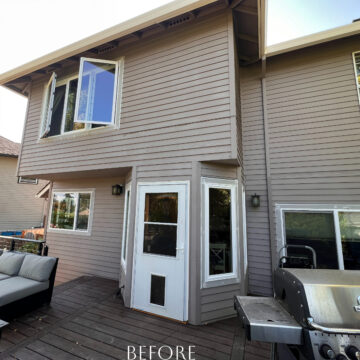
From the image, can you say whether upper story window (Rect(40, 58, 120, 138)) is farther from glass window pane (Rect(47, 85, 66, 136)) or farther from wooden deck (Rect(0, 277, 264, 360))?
wooden deck (Rect(0, 277, 264, 360))

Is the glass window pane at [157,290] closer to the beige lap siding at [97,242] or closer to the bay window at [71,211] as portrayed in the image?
the beige lap siding at [97,242]

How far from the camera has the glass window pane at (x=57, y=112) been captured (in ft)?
16.6

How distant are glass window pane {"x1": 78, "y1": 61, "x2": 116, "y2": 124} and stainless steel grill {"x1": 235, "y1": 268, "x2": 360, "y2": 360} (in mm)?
4062

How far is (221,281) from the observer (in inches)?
124

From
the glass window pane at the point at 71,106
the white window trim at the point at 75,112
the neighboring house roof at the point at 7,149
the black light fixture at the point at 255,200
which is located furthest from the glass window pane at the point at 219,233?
the neighboring house roof at the point at 7,149

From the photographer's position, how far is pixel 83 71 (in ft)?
14.5

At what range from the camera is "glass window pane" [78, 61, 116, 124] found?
4.28 meters

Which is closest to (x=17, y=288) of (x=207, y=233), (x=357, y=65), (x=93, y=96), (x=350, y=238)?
(x=207, y=233)

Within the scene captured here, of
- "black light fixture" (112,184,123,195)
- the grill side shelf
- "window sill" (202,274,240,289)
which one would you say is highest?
"black light fixture" (112,184,123,195)

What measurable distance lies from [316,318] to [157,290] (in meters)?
2.44

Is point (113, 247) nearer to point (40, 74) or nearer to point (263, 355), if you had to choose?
point (263, 355)

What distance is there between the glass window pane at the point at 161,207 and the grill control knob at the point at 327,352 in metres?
2.27

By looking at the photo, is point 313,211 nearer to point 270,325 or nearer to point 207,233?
point 207,233

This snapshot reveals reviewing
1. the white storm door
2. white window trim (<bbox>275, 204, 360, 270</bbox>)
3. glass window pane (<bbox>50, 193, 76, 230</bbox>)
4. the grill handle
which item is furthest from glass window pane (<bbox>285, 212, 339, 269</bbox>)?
glass window pane (<bbox>50, 193, 76, 230</bbox>)
